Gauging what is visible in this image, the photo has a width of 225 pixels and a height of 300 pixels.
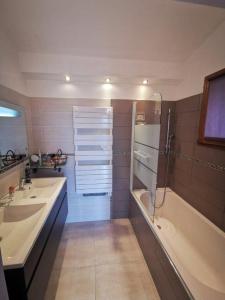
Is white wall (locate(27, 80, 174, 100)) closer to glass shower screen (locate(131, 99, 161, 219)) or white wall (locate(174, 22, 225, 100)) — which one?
glass shower screen (locate(131, 99, 161, 219))

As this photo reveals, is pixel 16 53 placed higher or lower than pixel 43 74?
higher

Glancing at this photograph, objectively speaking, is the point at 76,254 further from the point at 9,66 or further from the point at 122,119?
the point at 9,66

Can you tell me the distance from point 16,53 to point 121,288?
272 cm

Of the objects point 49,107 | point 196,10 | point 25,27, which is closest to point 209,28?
point 196,10

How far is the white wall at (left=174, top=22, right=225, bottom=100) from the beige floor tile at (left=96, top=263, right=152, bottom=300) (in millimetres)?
2199

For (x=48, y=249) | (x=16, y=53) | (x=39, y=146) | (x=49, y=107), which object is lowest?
(x=48, y=249)

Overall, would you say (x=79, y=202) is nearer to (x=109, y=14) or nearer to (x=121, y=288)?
(x=121, y=288)

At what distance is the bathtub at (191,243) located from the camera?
1.10m

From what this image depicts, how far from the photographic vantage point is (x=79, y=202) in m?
2.53

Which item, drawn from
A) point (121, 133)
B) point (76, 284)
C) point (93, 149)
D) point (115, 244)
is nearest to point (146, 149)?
point (121, 133)

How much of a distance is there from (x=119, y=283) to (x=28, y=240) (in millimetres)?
1161

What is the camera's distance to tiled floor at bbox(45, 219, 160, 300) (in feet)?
5.00

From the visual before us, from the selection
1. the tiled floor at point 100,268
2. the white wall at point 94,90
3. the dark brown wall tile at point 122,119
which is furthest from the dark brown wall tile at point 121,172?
the white wall at point 94,90

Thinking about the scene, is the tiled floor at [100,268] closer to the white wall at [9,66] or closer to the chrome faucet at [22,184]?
the chrome faucet at [22,184]
